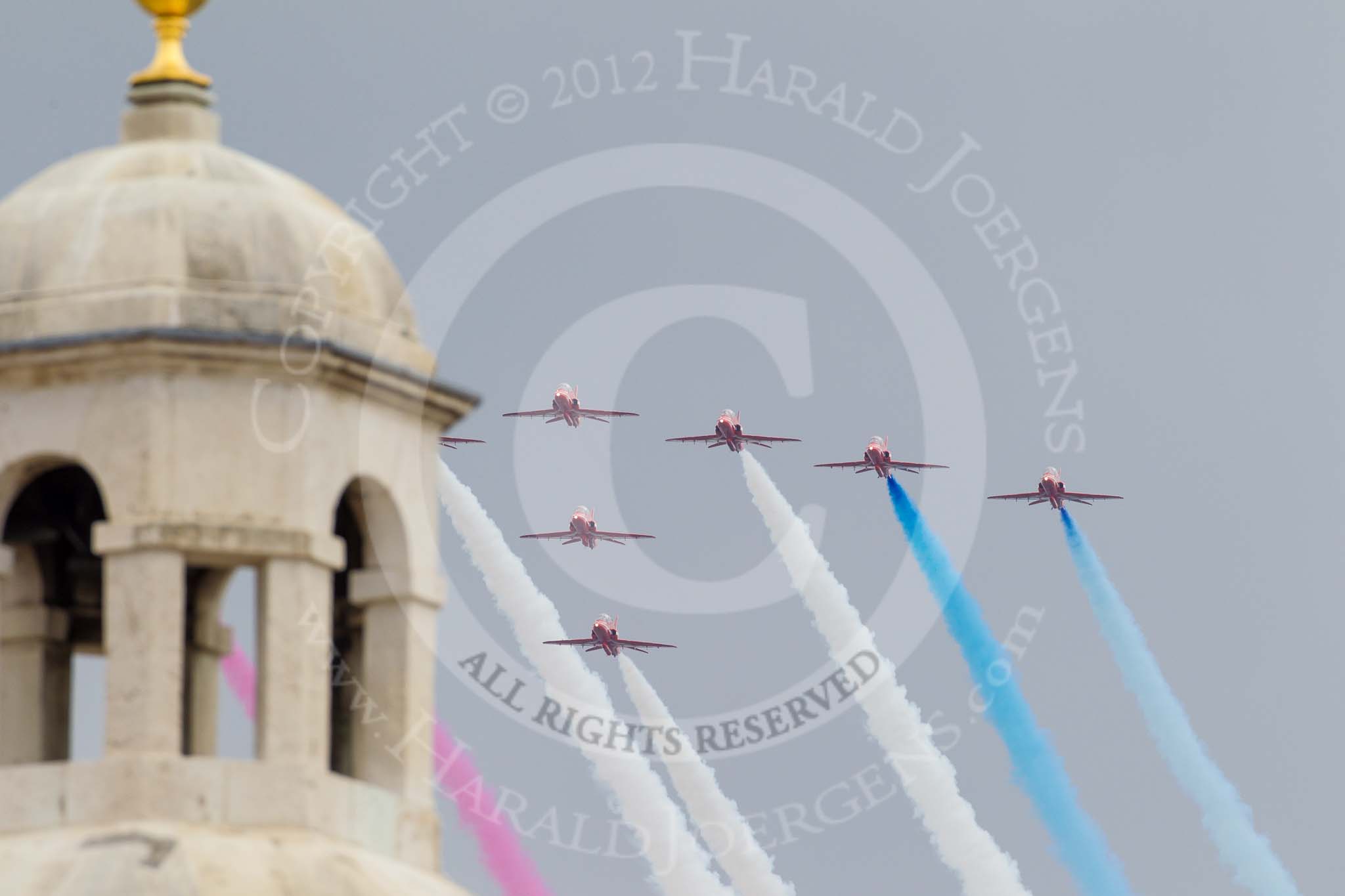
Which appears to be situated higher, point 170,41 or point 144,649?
point 170,41

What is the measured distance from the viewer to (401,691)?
48781mm

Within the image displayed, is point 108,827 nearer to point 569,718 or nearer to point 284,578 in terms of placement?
point 284,578

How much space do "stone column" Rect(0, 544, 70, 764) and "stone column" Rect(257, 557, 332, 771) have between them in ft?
13.4

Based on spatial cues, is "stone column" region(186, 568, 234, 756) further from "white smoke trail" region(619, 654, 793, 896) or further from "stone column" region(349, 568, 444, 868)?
"white smoke trail" region(619, 654, 793, 896)

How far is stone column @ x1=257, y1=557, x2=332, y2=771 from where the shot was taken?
4628 cm

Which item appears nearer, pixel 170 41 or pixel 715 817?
pixel 170 41

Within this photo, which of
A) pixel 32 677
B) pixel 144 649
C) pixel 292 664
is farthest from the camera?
pixel 32 677

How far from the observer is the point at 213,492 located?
1829 inches

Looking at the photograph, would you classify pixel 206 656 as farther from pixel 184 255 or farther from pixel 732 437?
pixel 732 437

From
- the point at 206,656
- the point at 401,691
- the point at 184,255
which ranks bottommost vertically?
the point at 401,691

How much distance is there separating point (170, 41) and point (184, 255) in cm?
379

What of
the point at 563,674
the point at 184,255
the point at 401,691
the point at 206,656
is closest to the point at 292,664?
the point at 401,691

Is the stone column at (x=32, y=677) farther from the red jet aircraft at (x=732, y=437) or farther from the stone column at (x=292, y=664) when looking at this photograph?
the red jet aircraft at (x=732, y=437)

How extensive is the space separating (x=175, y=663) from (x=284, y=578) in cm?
175
